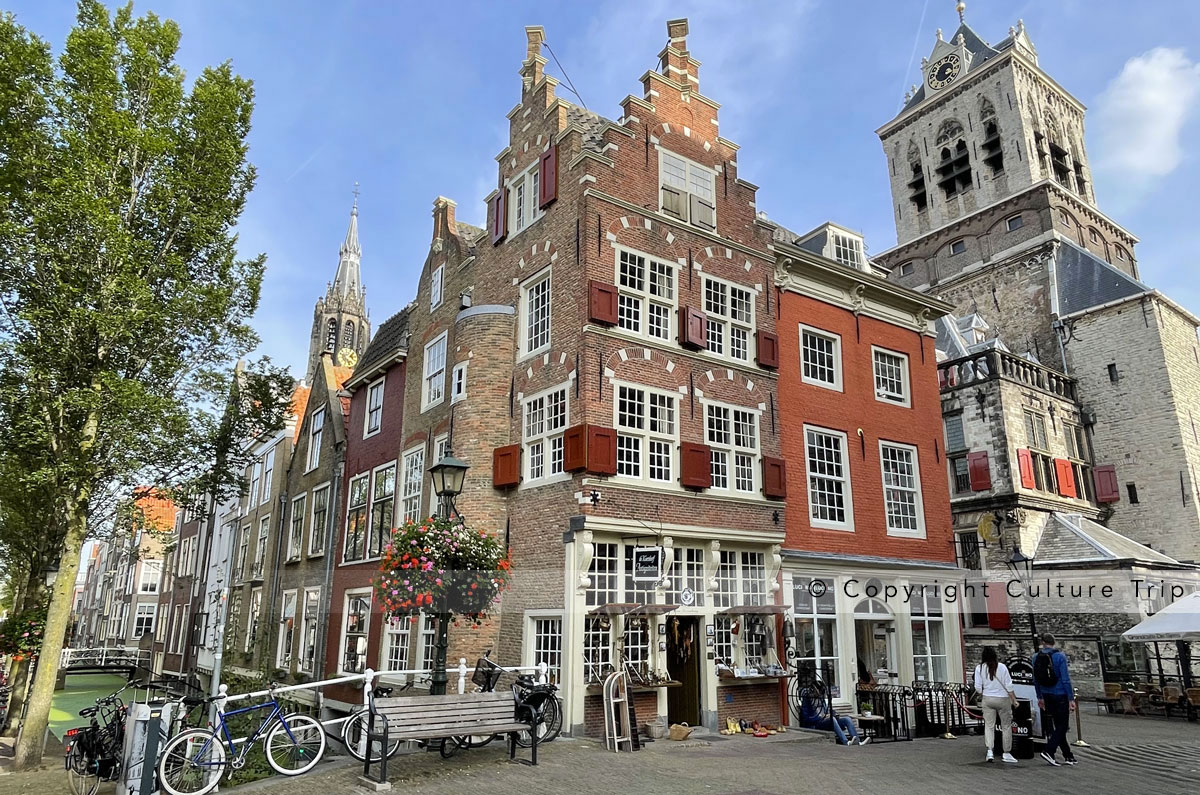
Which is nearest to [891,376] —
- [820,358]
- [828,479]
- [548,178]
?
[820,358]

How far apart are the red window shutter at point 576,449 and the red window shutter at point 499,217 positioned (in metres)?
6.60

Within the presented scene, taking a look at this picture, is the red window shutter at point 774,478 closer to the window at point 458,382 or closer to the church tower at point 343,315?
the window at point 458,382

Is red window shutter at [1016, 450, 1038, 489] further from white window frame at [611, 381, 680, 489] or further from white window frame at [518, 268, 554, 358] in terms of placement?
white window frame at [518, 268, 554, 358]

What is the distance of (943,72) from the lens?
48.3 meters

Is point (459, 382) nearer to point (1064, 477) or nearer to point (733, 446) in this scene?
point (733, 446)

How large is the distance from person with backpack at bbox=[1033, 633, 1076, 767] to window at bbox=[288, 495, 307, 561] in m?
22.0

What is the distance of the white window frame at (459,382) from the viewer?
1747 centimetres

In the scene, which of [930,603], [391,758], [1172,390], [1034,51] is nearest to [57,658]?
[391,758]

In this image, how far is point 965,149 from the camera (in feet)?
148

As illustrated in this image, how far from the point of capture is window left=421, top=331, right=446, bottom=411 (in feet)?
65.8

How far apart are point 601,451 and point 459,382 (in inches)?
192

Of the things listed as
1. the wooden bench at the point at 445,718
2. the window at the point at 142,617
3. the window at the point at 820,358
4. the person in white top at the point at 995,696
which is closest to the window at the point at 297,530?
the wooden bench at the point at 445,718

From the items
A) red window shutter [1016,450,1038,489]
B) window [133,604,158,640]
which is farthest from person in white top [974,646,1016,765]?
window [133,604,158,640]

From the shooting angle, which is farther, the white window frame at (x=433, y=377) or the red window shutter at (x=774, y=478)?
the white window frame at (x=433, y=377)
